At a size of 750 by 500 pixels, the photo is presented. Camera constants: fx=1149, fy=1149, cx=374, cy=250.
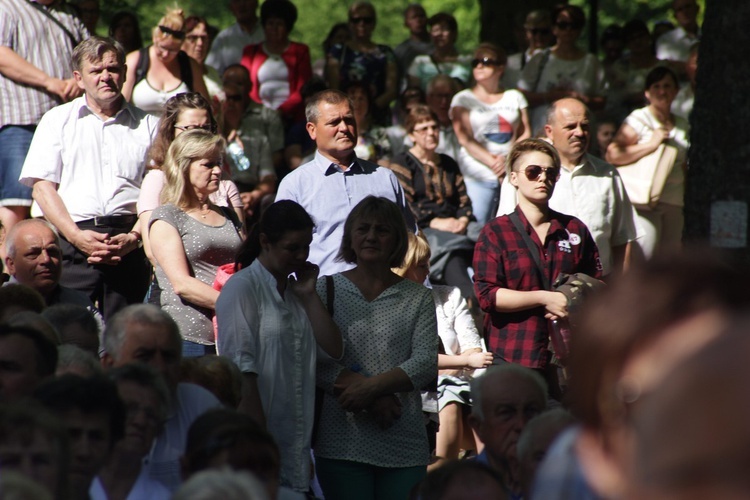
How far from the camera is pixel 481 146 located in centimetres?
1034

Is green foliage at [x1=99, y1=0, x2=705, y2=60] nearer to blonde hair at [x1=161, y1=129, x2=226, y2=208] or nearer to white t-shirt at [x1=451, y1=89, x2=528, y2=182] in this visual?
white t-shirt at [x1=451, y1=89, x2=528, y2=182]

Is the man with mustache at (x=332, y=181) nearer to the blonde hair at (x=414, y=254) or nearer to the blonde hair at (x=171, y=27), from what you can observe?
the blonde hair at (x=414, y=254)

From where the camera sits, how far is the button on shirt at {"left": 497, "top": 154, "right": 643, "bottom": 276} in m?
7.87

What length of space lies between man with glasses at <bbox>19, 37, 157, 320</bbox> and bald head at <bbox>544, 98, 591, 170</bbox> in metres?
2.77

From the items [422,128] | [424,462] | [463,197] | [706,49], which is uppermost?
[706,49]

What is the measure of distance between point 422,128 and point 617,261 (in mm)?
2021

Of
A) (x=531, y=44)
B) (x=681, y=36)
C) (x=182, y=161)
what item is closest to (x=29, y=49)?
(x=182, y=161)

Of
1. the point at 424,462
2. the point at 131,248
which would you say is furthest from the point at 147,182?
the point at 424,462

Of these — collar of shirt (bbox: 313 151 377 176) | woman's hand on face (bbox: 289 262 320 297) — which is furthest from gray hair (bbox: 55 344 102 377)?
collar of shirt (bbox: 313 151 377 176)

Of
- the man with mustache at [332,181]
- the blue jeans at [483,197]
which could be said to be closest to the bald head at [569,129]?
the man with mustache at [332,181]

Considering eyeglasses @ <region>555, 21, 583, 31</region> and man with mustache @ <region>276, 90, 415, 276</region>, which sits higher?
eyeglasses @ <region>555, 21, 583, 31</region>

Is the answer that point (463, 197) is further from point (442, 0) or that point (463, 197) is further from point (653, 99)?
point (442, 0)

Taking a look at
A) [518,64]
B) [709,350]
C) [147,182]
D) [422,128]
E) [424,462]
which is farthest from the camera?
[518,64]

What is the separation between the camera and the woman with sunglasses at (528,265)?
21.5 feet
